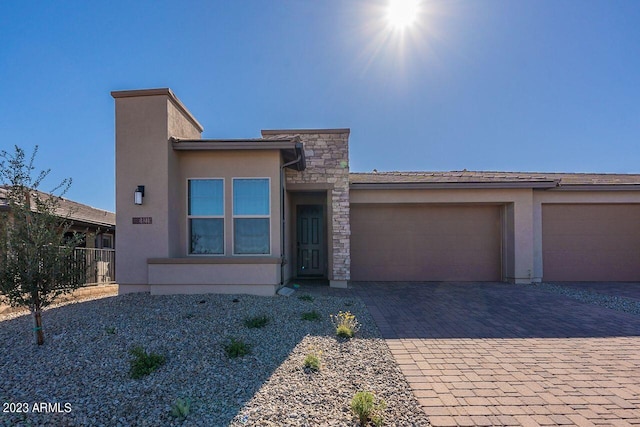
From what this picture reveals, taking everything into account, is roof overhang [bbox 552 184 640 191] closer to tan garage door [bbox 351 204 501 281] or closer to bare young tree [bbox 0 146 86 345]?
tan garage door [bbox 351 204 501 281]

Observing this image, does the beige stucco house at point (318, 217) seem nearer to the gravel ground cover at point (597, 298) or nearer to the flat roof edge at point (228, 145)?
the flat roof edge at point (228, 145)

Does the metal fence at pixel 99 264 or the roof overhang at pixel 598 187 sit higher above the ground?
the roof overhang at pixel 598 187

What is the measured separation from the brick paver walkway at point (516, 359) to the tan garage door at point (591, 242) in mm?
3370

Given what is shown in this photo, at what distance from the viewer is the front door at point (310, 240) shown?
35.4 ft

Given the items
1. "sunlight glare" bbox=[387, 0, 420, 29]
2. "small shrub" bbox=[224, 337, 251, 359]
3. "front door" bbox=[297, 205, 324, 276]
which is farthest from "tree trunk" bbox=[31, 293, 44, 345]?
"sunlight glare" bbox=[387, 0, 420, 29]

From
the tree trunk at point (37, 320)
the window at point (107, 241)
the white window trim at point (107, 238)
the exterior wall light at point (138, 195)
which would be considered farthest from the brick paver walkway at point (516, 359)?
the window at point (107, 241)

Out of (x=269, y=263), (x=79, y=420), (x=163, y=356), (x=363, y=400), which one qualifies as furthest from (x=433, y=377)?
(x=269, y=263)

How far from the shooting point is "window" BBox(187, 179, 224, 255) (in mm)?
7465

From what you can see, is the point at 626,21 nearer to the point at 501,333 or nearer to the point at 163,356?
the point at 501,333

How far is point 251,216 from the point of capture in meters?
7.42

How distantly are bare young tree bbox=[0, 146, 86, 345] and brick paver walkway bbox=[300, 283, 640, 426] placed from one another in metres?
4.78

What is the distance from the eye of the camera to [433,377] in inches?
144

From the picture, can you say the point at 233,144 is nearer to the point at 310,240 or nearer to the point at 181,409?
the point at 310,240

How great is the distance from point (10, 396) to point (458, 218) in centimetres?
1062
